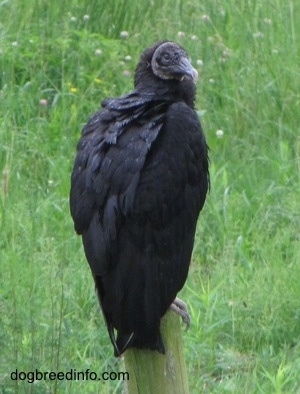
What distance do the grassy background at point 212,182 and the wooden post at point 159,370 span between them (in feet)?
1.82

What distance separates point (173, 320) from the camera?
2.91 metres

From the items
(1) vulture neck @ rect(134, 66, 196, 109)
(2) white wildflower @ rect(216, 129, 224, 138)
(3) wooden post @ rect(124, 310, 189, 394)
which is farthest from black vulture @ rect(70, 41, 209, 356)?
(2) white wildflower @ rect(216, 129, 224, 138)

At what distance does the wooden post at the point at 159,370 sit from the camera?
2658mm

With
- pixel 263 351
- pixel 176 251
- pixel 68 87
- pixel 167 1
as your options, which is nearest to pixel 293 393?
pixel 263 351

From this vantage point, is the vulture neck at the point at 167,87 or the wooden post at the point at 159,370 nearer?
the wooden post at the point at 159,370

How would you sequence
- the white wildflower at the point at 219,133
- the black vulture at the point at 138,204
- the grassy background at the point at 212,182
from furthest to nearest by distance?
the white wildflower at the point at 219,133, the grassy background at the point at 212,182, the black vulture at the point at 138,204

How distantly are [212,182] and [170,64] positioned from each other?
1325mm

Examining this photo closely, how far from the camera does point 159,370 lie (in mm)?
2684

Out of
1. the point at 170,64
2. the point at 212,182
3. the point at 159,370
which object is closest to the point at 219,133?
the point at 212,182

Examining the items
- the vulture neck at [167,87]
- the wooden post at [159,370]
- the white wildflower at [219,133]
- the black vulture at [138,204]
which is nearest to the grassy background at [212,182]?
the white wildflower at [219,133]

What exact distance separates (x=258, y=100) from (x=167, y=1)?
861mm

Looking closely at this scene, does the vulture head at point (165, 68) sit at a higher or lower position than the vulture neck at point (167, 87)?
higher

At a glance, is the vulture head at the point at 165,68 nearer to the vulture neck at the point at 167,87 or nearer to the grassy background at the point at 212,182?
the vulture neck at the point at 167,87

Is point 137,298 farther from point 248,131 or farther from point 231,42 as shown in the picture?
point 231,42
